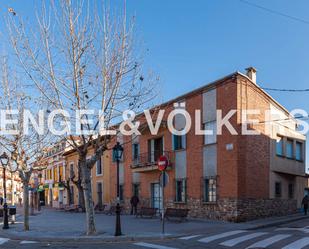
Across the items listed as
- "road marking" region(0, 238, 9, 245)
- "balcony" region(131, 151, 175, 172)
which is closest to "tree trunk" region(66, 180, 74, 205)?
"balcony" region(131, 151, 175, 172)

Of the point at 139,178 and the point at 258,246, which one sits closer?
the point at 258,246

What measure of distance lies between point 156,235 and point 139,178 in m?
13.9

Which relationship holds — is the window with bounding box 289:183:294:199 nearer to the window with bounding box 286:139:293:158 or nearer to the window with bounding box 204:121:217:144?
the window with bounding box 286:139:293:158

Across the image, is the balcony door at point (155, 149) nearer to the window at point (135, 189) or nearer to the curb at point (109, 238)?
the window at point (135, 189)

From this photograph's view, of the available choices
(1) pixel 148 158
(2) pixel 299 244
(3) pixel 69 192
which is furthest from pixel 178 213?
(3) pixel 69 192

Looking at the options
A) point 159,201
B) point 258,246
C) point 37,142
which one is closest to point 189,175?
point 159,201

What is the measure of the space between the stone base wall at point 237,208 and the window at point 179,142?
10.6 ft

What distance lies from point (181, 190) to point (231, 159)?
15.7 ft

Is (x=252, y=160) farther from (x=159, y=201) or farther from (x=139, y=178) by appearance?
(x=139, y=178)

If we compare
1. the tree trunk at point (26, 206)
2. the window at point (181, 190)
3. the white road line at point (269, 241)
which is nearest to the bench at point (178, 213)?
the window at point (181, 190)

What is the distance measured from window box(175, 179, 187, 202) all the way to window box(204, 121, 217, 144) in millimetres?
3053

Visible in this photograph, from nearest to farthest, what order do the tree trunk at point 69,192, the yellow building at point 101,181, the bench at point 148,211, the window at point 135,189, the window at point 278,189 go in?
the bench at point 148,211, the window at point 278,189, the window at point 135,189, the yellow building at point 101,181, the tree trunk at point 69,192

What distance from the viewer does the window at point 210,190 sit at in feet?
68.9

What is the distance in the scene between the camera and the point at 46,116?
54.5 feet
